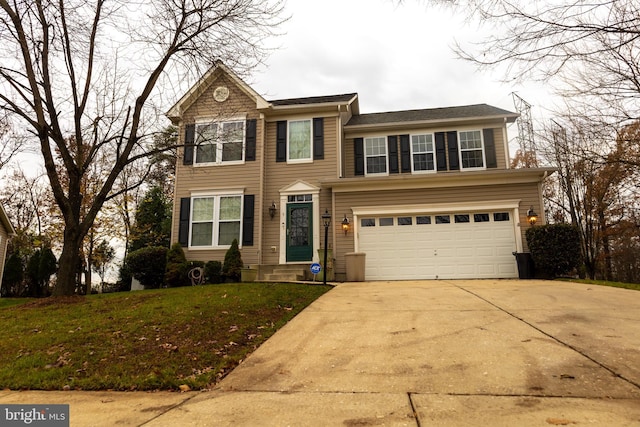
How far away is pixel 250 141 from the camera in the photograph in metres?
13.4

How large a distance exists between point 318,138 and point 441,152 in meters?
4.57

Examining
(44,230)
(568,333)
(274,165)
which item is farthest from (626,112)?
(44,230)

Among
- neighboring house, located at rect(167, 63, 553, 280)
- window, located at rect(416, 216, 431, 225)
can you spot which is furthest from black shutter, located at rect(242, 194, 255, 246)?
window, located at rect(416, 216, 431, 225)

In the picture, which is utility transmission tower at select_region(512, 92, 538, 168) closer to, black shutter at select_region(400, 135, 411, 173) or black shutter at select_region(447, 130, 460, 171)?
black shutter at select_region(447, 130, 460, 171)

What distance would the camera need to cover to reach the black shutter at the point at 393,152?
45.5 ft

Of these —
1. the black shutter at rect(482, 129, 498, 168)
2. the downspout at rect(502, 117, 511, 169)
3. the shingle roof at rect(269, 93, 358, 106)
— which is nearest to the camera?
the downspout at rect(502, 117, 511, 169)

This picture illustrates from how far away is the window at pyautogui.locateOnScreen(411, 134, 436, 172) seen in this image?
13.7 metres

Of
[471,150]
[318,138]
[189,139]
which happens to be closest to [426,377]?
[318,138]

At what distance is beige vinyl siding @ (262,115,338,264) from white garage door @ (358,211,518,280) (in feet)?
7.14

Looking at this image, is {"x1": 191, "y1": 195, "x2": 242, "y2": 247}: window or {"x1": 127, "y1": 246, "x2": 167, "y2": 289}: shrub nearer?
{"x1": 127, "y1": 246, "x2": 167, "y2": 289}: shrub

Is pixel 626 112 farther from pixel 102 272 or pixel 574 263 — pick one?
pixel 102 272

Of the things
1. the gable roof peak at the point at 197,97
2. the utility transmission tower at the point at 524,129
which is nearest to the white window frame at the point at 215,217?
the gable roof peak at the point at 197,97

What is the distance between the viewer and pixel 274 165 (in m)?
13.5

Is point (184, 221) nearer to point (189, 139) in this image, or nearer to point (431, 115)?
point (189, 139)
